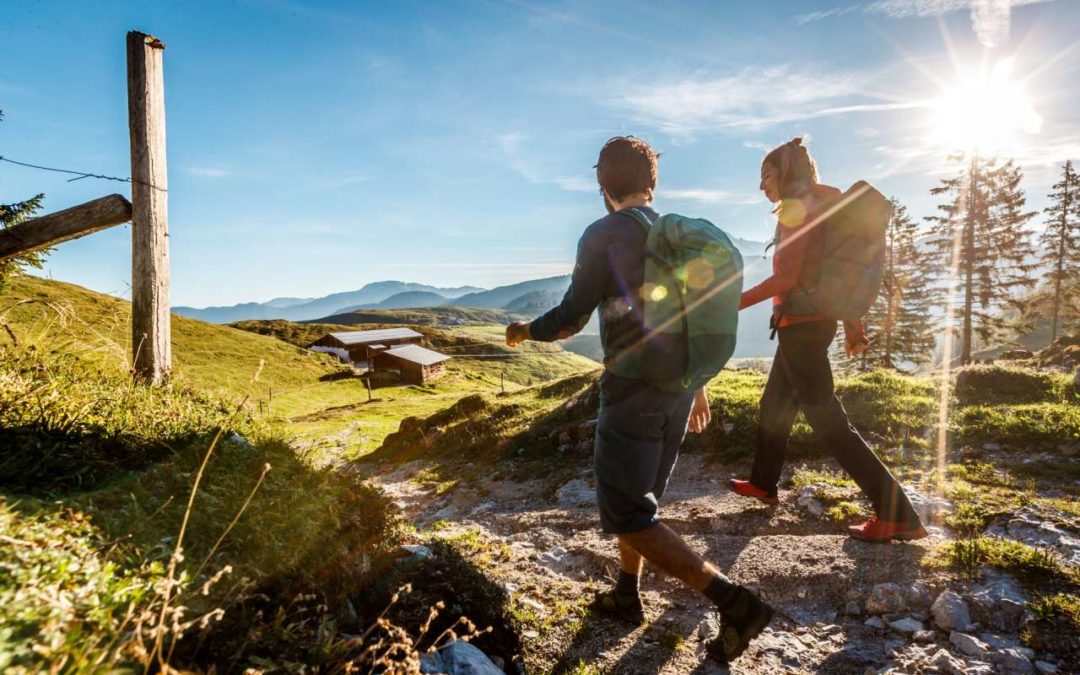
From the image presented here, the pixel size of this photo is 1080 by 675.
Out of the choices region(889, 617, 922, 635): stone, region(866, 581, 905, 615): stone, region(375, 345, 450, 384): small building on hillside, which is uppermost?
region(866, 581, 905, 615): stone

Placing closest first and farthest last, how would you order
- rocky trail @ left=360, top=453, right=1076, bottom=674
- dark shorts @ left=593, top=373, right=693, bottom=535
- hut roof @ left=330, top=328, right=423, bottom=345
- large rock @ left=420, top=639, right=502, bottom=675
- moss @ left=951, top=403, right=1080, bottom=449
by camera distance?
large rock @ left=420, top=639, right=502, bottom=675
dark shorts @ left=593, top=373, right=693, bottom=535
rocky trail @ left=360, top=453, right=1076, bottom=674
moss @ left=951, top=403, right=1080, bottom=449
hut roof @ left=330, top=328, right=423, bottom=345

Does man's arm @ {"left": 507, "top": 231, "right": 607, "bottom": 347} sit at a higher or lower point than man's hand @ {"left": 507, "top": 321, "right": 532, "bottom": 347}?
higher

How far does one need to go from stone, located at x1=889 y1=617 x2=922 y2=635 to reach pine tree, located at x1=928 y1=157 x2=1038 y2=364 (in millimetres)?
38463

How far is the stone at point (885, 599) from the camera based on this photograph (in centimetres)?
321

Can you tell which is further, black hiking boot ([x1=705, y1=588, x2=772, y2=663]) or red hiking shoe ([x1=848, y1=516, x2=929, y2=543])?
red hiking shoe ([x1=848, y1=516, x2=929, y2=543])

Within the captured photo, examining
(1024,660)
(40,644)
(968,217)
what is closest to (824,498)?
(1024,660)

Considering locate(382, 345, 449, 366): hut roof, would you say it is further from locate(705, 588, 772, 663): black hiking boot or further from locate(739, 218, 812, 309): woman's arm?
locate(705, 588, 772, 663): black hiking boot

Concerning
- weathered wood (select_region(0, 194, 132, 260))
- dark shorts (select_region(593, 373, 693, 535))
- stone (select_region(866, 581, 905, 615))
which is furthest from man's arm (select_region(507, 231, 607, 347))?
weathered wood (select_region(0, 194, 132, 260))

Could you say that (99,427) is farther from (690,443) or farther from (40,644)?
(690,443)

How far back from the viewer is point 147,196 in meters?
5.42

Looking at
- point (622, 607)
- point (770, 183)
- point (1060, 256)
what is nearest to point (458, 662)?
point (622, 607)

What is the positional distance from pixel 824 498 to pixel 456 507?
448 centimetres

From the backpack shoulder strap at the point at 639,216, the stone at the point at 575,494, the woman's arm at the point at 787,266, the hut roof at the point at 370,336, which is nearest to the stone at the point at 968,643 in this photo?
the woman's arm at the point at 787,266

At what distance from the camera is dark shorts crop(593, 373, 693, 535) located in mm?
2715
